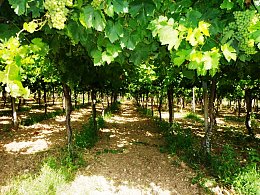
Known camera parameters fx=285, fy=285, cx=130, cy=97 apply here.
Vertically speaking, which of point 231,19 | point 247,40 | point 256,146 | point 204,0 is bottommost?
point 256,146

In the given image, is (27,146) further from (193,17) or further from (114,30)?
(193,17)

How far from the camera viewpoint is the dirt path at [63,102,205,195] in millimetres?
8100

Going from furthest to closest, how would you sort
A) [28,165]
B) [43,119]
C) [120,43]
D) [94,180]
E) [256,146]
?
[43,119]
[256,146]
[28,165]
[94,180]
[120,43]

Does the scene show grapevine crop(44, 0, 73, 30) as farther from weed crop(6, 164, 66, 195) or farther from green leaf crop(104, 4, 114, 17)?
weed crop(6, 164, 66, 195)

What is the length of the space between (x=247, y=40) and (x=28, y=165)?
9.19 m

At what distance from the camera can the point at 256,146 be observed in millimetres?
14031

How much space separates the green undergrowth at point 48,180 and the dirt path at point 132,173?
26 cm

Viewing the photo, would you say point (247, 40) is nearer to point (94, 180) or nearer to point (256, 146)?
point (94, 180)

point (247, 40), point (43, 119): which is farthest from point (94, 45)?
point (43, 119)

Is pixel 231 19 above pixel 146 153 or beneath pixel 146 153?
above

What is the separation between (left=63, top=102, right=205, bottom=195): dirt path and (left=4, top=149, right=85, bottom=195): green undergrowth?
263 millimetres

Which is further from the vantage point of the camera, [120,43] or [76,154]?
[76,154]

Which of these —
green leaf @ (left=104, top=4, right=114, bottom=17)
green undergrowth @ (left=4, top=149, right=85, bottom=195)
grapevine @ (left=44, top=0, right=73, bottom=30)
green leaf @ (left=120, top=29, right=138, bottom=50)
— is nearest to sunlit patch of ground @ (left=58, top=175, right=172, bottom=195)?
green undergrowth @ (left=4, top=149, right=85, bottom=195)

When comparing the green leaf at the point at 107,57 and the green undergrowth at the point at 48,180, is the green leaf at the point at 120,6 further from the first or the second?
the green undergrowth at the point at 48,180
